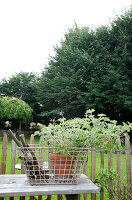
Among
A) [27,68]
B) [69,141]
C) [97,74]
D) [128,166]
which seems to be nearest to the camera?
[69,141]

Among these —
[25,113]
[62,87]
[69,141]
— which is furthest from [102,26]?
[69,141]

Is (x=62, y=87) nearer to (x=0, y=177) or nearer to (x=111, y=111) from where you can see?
(x=111, y=111)

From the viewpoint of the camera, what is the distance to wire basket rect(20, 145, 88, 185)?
5.20ft

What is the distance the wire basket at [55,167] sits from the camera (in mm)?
1585

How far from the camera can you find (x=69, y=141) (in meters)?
1.60

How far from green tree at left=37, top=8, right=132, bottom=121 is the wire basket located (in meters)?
10.2

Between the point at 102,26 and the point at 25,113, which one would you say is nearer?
the point at 102,26

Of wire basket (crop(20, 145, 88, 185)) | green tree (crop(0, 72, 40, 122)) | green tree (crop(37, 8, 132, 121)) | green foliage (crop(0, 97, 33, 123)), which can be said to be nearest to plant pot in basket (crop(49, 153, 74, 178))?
wire basket (crop(20, 145, 88, 185))

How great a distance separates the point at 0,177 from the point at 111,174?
1.26 m

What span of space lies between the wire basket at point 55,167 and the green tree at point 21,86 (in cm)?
1863

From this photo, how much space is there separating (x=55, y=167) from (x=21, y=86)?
19719mm

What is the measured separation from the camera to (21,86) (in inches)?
819

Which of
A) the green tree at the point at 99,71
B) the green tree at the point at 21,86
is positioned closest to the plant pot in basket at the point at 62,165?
the green tree at the point at 99,71

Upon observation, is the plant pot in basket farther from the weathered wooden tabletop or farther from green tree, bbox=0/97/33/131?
green tree, bbox=0/97/33/131
